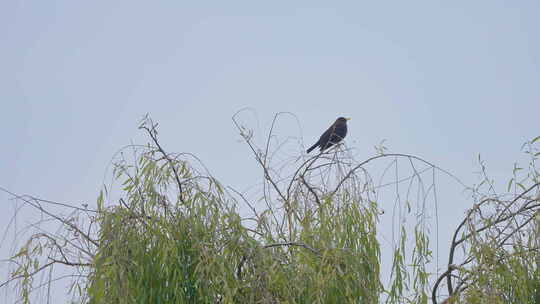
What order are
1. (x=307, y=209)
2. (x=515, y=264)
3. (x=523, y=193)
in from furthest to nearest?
1. (x=307, y=209)
2. (x=523, y=193)
3. (x=515, y=264)

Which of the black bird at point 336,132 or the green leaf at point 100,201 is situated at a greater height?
the black bird at point 336,132

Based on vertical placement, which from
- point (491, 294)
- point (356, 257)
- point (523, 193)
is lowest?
point (491, 294)

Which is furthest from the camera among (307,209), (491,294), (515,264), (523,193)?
(307,209)

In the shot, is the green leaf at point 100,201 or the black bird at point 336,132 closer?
the green leaf at point 100,201

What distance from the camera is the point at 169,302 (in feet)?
11.5

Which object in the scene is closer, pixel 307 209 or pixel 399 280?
pixel 399 280

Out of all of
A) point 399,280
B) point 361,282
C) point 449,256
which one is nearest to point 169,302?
point 361,282

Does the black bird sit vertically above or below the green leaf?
above

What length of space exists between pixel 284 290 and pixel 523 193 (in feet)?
4.29

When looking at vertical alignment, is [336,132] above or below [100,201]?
above

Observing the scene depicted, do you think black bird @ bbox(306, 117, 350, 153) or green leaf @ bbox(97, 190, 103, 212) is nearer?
green leaf @ bbox(97, 190, 103, 212)

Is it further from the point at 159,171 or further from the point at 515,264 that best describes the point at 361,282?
the point at 159,171

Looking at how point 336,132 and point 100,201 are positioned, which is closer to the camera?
point 100,201

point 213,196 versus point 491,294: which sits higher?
point 213,196
